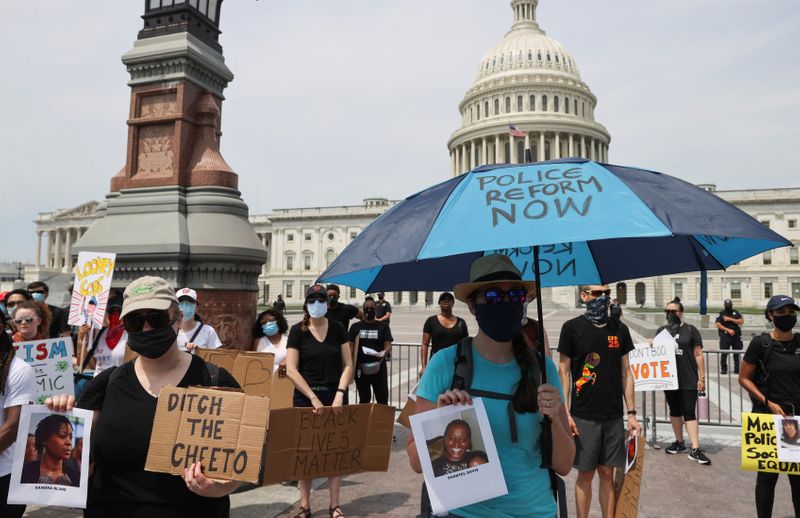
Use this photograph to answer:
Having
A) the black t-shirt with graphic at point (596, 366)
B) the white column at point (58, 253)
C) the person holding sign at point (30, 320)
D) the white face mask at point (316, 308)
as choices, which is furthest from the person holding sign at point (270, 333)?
the white column at point (58, 253)

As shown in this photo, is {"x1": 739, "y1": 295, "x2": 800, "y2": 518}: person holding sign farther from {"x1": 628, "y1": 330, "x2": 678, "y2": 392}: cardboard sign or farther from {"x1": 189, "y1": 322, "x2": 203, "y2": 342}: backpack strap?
{"x1": 189, "y1": 322, "x2": 203, "y2": 342}: backpack strap

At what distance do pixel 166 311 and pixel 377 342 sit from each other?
528cm

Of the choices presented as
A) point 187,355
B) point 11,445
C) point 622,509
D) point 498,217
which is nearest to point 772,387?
point 622,509

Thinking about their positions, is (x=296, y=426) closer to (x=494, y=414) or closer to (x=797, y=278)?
(x=494, y=414)

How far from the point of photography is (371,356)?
7.63 metres

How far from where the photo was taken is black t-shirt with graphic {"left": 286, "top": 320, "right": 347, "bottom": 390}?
5098mm

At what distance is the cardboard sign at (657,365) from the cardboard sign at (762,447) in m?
2.75

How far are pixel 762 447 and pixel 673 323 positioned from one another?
3.56 metres

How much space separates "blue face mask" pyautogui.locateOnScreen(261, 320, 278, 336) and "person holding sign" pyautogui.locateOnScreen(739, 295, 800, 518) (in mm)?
4871

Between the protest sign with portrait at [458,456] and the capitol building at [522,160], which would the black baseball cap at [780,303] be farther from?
the capitol building at [522,160]

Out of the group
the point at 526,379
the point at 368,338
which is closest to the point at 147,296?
the point at 526,379

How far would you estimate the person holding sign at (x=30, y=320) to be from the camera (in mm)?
4461

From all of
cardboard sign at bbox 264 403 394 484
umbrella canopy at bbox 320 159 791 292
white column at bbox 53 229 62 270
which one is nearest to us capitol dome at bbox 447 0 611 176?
white column at bbox 53 229 62 270

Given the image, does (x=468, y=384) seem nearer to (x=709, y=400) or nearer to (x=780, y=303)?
(x=780, y=303)
